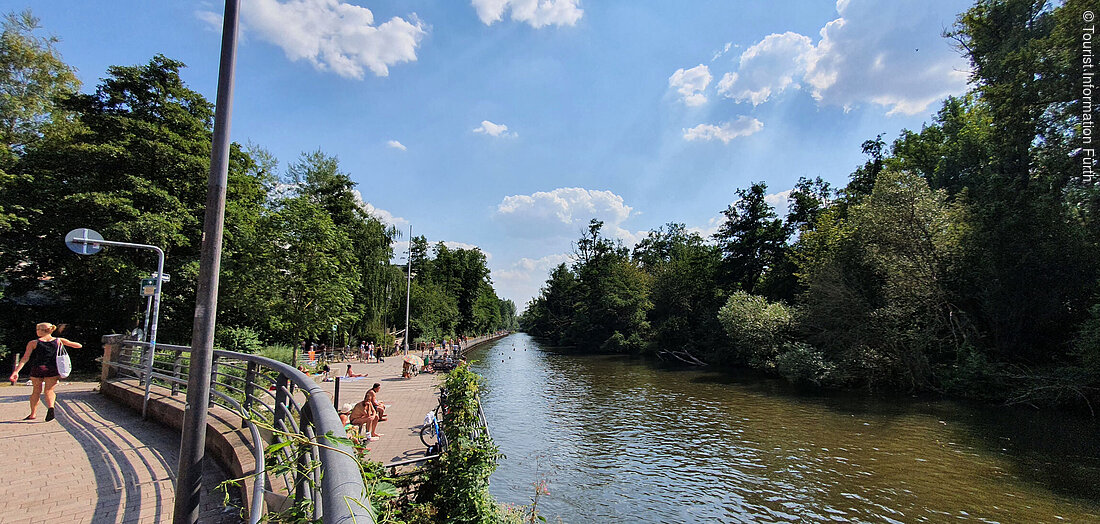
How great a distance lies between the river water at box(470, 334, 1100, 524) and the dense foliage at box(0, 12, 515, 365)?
388 inches

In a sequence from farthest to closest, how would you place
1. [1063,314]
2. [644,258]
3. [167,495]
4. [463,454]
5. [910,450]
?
[644,258] < [1063,314] < [910,450] < [463,454] < [167,495]

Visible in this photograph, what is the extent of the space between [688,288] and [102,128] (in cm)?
4652

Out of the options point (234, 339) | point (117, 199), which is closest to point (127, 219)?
point (117, 199)

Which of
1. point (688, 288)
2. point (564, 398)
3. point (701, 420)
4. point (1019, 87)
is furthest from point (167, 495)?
point (688, 288)

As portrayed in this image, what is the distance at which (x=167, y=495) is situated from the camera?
4.44m

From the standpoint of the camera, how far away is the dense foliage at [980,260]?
17938 mm

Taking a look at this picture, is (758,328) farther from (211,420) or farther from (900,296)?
(211,420)

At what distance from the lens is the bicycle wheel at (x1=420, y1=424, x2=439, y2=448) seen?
410 inches

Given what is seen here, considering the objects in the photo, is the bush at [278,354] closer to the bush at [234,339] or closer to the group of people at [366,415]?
the bush at [234,339]

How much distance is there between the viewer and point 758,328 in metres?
30.9

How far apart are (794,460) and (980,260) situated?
55.1ft

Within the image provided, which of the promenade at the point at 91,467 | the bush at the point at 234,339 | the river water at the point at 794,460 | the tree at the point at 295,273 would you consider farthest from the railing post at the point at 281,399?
the bush at the point at 234,339

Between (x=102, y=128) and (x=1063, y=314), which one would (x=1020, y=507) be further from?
A: (x=102, y=128)

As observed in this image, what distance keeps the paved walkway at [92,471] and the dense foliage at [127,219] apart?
34.3ft
